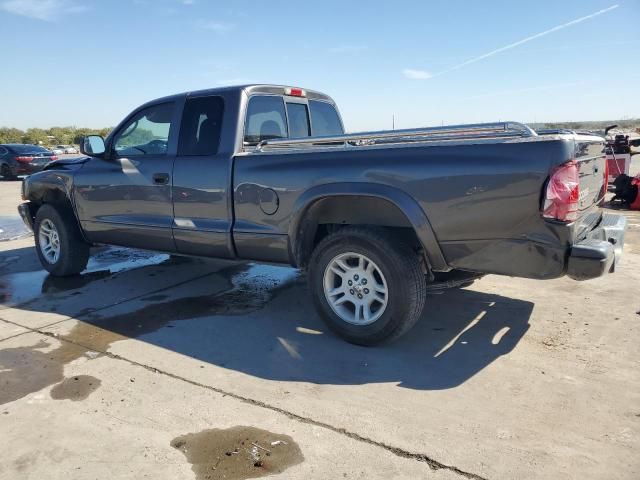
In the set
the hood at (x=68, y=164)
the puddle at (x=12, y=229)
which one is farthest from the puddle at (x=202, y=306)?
the puddle at (x=12, y=229)

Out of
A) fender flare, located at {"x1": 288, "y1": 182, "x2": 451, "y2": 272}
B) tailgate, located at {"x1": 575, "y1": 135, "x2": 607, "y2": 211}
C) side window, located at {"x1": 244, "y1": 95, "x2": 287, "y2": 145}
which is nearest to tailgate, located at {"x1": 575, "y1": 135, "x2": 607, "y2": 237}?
tailgate, located at {"x1": 575, "y1": 135, "x2": 607, "y2": 211}

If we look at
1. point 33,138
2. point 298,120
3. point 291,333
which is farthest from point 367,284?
point 33,138

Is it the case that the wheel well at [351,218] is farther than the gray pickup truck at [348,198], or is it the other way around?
the wheel well at [351,218]

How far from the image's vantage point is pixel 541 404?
3.03 metres

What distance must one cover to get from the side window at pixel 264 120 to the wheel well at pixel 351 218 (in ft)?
3.52

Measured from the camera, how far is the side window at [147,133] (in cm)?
505

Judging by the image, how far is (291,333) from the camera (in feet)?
13.9

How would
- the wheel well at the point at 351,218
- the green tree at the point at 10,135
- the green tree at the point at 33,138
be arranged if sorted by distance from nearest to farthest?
the wheel well at the point at 351,218, the green tree at the point at 10,135, the green tree at the point at 33,138

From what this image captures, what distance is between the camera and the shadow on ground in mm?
3551

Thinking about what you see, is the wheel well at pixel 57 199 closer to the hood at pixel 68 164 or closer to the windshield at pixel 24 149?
the hood at pixel 68 164

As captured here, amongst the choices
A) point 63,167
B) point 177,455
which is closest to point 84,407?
point 177,455

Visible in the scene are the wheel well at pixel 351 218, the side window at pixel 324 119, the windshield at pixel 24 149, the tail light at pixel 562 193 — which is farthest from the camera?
the windshield at pixel 24 149

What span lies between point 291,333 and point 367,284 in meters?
0.80

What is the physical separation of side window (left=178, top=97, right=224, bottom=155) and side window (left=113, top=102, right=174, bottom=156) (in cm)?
22
